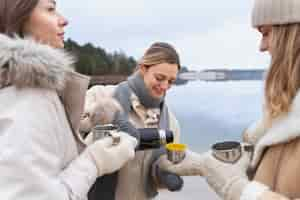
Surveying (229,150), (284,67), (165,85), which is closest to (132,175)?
(165,85)

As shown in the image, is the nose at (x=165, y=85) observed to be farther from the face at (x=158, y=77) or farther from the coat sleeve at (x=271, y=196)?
the coat sleeve at (x=271, y=196)

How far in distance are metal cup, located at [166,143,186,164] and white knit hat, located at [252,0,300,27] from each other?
2.39 feet

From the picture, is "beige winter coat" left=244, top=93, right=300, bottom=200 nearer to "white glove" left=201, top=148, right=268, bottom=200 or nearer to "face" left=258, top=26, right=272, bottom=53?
"white glove" left=201, top=148, right=268, bottom=200

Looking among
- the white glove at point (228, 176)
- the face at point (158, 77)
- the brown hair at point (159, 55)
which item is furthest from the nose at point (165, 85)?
the white glove at point (228, 176)

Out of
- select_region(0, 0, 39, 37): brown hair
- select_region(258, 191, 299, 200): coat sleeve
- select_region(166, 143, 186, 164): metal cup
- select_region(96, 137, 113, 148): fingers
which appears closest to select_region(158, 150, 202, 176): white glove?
select_region(166, 143, 186, 164): metal cup

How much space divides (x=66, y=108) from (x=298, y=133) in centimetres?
62

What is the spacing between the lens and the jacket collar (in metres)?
1.10

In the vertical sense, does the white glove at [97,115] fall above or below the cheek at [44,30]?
below

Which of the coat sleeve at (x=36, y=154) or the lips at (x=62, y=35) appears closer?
the coat sleeve at (x=36, y=154)

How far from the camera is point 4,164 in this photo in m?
1.01

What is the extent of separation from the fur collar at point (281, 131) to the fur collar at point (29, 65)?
55 cm

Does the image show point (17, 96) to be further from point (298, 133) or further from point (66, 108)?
point (298, 133)

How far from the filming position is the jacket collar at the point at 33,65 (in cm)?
110

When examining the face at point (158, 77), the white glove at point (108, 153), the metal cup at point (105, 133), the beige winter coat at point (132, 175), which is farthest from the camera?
the face at point (158, 77)
